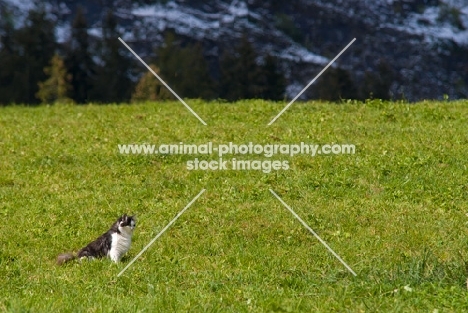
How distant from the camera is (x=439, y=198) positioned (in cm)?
1536

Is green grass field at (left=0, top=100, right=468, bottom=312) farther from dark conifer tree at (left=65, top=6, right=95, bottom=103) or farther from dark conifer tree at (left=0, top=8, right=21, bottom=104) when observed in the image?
dark conifer tree at (left=0, top=8, right=21, bottom=104)

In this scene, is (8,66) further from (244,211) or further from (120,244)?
(120,244)

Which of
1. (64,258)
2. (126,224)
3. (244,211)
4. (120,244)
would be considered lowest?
(244,211)

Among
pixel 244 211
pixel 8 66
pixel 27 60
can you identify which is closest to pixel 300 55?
pixel 27 60

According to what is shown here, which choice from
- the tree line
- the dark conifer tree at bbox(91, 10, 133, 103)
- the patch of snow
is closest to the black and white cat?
the tree line

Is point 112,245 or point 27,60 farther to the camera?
point 27,60

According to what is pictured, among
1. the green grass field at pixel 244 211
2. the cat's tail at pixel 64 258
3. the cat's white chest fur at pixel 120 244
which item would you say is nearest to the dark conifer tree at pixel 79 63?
the green grass field at pixel 244 211

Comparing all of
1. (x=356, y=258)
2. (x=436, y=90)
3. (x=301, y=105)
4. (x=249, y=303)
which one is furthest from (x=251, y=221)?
(x=436, y=90)

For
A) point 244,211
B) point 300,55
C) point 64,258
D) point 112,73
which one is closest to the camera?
point 64,258

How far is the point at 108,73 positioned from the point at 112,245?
69063 millimetres

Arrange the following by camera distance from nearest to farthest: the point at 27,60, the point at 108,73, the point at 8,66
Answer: the point at 108,73, the point at 27,60, the point at 8,66

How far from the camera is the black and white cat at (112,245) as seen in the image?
11.8m

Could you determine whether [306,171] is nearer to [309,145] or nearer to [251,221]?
[309,145]

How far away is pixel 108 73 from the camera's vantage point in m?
78.9
